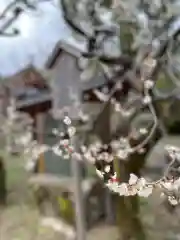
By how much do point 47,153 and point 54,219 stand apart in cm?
12

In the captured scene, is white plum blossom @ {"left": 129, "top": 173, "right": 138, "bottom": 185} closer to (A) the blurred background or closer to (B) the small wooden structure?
(A) the blurred background

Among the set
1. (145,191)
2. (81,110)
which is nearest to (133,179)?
(145,191)

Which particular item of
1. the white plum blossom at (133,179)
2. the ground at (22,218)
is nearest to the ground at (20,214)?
the ground at (22,218)

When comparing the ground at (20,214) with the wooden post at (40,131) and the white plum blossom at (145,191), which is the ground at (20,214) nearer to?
the wooden post at (40,131)

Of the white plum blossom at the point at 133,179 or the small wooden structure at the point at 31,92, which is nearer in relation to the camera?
the white plum blossom at the point at 133,179

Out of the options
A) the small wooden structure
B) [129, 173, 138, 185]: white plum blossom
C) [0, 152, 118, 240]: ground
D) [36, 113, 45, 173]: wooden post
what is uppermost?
the small wooden structure

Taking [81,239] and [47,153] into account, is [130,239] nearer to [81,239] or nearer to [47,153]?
[81,239]

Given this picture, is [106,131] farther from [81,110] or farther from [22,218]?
[22,218]

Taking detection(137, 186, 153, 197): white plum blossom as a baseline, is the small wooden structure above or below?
above

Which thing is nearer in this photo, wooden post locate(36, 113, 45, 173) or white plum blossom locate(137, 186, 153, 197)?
white plum blossom locate(137, 186, 153, 197)

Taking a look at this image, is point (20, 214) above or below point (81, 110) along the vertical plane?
below

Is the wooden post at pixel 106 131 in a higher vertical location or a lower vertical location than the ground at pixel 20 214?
higher

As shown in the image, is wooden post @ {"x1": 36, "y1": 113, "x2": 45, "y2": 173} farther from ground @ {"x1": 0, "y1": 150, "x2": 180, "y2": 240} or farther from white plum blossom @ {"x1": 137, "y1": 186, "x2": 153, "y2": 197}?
white plum blossom @ {"x1": 137, "y1": 186, "x2": 153, "y2": 197}

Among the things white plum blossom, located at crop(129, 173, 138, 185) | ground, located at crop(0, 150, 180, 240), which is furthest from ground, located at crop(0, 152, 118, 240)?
white plum blossom, located at crop(129, 173, 138, 185)
